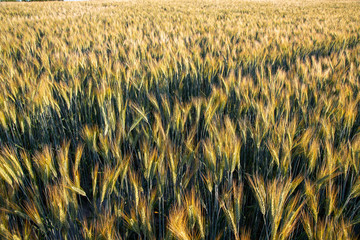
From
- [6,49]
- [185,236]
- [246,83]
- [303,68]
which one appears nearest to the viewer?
[185,236]

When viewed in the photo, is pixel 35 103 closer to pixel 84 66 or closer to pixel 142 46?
pixel 84 66

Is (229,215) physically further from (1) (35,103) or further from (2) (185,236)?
(1) (35,103)

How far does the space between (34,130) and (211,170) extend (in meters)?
1.41

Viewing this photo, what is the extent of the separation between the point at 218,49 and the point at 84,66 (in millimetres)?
1587

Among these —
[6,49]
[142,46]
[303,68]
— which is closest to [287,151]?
[303,68]

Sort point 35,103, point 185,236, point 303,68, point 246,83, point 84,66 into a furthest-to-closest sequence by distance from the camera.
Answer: point 84,66
point 303,68
point 246,83
point 35,103
point 185,236

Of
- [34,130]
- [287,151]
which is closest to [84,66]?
[34,130]

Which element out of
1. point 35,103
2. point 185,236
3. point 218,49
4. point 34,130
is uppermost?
point 218,49

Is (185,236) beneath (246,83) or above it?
beneath

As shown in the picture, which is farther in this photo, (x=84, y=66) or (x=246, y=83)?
(x=84, y=66)

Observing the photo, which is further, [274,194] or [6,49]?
[6,49]

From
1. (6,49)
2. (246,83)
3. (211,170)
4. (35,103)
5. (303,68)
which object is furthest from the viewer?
(6,49)

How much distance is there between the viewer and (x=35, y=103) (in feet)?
4.53

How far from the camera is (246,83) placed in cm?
160
